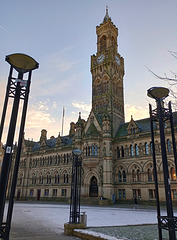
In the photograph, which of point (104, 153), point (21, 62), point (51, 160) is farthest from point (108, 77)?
point (21, 62)

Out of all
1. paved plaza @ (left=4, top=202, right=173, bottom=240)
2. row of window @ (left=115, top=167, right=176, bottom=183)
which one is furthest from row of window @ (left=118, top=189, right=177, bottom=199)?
paved plaza @ (left=4, top=202, right=173, bottom=240)

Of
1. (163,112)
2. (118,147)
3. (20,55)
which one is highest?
(118,147)

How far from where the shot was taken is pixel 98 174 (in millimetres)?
40469

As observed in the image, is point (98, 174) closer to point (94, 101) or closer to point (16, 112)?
point (94, 101)

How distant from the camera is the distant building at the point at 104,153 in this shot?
122ft

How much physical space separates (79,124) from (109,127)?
7.93 meters

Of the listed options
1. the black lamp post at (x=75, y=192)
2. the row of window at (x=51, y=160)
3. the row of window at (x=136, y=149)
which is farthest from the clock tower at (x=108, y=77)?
the black lamp post at (x=75, y=192)

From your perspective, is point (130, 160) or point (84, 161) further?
point (84, 161)

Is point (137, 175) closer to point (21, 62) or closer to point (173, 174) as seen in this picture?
point (173, 174)

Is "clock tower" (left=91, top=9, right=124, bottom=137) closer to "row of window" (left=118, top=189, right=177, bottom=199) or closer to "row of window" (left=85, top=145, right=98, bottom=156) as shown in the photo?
"row of window" (left=85, top=145, right=98, bottom=156)

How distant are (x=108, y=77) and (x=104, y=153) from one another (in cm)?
2071

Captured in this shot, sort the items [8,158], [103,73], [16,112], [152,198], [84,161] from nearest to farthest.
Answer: [8,158], [16,112], [152,198], [84,161], [103,73]

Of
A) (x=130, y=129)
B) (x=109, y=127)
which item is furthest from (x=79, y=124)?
(x=130, y=129)

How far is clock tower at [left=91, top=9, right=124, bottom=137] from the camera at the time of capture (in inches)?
1937
